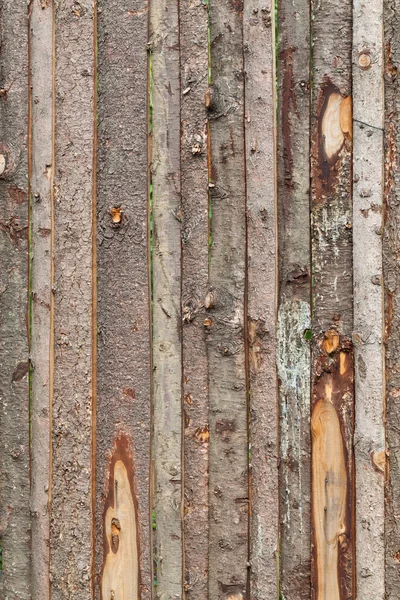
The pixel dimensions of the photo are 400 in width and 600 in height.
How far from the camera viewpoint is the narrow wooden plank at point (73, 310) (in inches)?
86.0

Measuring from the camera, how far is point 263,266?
211cm

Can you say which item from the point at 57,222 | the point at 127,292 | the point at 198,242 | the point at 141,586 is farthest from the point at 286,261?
the point at 141,586

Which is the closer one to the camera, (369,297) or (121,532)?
(369,297)

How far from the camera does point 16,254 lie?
7.40ft

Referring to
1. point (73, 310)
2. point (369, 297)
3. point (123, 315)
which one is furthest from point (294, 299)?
point (73, 310)

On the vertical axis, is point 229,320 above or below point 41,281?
below

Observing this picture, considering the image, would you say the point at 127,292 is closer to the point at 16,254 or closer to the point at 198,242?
the point at 198,242

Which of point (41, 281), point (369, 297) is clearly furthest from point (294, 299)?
point (41, 281)

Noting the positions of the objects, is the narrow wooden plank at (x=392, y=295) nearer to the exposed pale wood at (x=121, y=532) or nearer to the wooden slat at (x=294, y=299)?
the wooden slat at (x=294, y=299)

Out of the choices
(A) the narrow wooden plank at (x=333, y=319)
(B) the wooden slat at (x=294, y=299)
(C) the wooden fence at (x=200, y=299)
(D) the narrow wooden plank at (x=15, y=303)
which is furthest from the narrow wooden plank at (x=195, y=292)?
(D) the narrow wooden plank at (x=15, y=303)

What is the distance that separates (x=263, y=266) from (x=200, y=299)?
0.89ft

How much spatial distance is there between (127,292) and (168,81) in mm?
833

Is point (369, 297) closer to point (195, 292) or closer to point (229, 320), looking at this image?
point (229, 320)

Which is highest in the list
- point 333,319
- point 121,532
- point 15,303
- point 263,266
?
point 263,266
